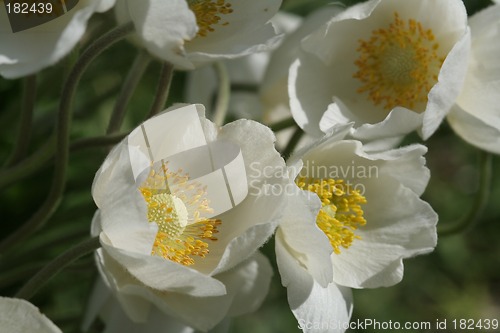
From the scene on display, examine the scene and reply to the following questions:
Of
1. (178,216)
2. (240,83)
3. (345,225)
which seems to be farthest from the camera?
(240,83)

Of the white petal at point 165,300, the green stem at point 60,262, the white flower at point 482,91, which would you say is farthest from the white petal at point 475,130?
the green stem at point 60,262

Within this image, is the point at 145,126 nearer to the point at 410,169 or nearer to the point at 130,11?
the point at 130,11

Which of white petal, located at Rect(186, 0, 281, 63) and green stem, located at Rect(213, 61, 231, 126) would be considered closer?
white petal, located at Rect(186, 0, 281, 63)

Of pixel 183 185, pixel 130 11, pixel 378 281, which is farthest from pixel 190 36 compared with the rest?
pixel 378 281

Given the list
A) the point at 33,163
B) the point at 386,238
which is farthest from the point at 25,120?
the point at 386,238

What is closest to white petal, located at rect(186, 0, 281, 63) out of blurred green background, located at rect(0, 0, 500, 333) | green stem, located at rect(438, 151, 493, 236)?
blurred green background, located at rect(0, 0, 500, 333)

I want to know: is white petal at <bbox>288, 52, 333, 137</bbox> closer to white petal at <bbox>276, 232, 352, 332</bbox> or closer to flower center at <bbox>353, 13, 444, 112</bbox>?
flower center at <bbox>353, 13, 444, 112</bbox>

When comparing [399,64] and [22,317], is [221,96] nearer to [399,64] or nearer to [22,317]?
[399,64]
